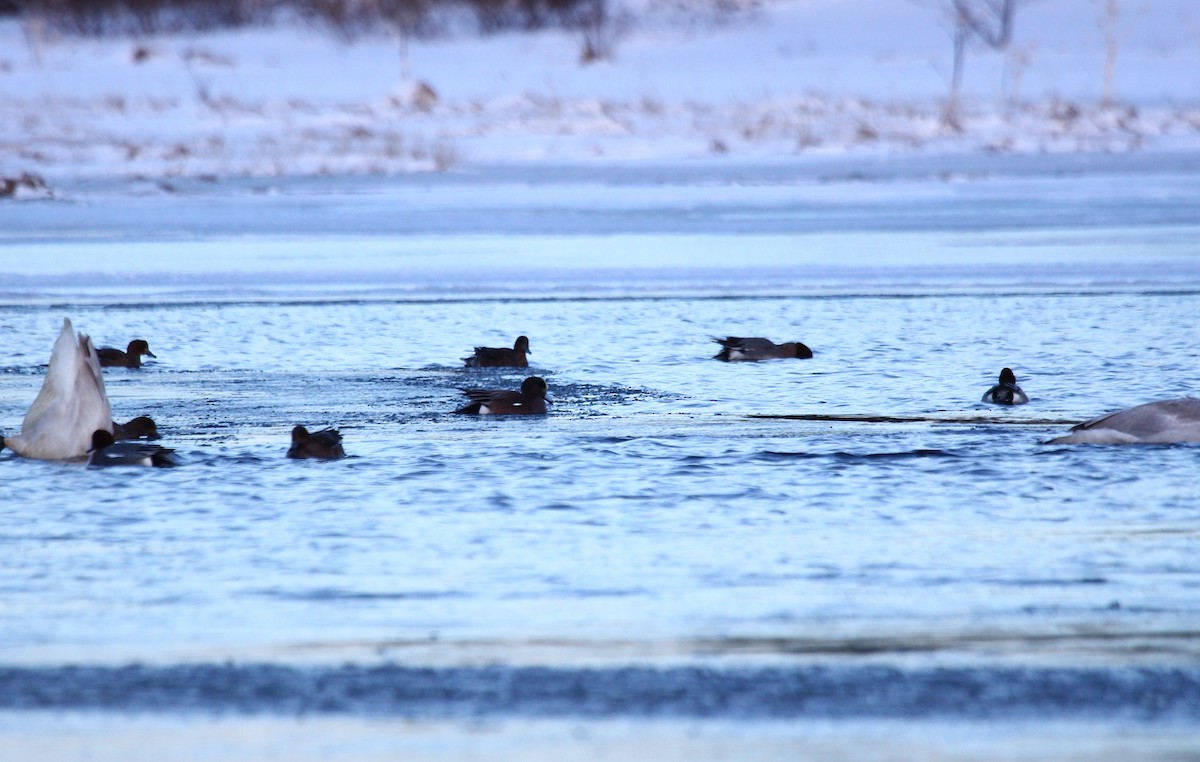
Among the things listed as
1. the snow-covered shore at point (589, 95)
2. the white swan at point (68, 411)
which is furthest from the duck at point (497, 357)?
the snow-covered shore at point (589, 95)

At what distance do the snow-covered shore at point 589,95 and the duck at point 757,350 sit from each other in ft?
45.1

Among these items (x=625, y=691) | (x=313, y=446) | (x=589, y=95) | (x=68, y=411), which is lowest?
(x=625, y=691)

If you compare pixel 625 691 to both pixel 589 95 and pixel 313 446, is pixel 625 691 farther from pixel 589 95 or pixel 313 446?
pixel 589 95

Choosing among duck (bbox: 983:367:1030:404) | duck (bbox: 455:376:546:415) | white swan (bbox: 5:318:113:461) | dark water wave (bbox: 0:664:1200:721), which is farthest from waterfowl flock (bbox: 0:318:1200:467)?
dark water wave (bbox: 0:664:1200:721)

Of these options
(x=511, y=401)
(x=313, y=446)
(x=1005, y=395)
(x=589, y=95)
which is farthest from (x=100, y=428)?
(x=589, y=95)

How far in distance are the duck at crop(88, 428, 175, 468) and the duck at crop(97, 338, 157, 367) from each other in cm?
304

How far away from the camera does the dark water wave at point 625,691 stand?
389cm

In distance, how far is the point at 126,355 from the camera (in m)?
9.97

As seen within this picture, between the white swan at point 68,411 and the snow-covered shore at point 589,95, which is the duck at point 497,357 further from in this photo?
the snow-covered shore at point 589,95

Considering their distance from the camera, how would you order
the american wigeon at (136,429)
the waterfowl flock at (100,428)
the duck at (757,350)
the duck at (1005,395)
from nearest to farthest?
the waterfowl flock at (100,428) < the american wigeon at (136,429) < the duck at (1005,395) < the duck at (757,350)

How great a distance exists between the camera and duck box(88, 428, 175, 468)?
263 inches

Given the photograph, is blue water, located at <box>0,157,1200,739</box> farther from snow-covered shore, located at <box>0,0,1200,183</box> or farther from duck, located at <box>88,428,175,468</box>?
snow-covered shore, located at <box>0,0,1200,183</box>

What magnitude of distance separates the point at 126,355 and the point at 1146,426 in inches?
225

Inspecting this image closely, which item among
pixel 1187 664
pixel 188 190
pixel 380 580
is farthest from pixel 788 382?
pixel 188 190
